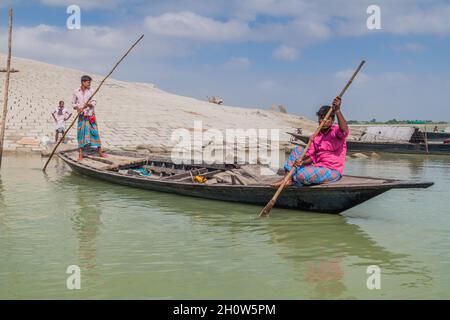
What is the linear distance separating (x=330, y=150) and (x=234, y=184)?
1621 millimetres

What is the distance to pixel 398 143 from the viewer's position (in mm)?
21719

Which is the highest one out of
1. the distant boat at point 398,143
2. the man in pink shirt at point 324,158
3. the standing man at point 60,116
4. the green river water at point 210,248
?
the standing man at point 60,116

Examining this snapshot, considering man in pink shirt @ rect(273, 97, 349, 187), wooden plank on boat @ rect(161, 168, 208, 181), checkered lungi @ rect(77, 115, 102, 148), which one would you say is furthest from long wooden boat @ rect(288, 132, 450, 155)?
man in pink shirt @ rect(273, 97, 349, 187)

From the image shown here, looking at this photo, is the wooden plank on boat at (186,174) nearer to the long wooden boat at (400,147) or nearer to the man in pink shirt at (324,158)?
the man in pink shirt at (324,158)

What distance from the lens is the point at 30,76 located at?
24656 millimetres

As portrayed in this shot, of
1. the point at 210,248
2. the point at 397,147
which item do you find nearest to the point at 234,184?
the point at 210,248

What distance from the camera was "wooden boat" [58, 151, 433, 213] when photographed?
6305 millimetres

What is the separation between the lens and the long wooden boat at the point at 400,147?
21219 mm

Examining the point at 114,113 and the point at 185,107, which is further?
the point at 185,107

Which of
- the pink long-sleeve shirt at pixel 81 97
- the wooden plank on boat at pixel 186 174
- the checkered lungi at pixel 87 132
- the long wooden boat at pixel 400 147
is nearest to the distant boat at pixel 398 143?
the long wooden boat at pixel 400 147

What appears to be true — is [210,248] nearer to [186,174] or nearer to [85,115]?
[186,174]

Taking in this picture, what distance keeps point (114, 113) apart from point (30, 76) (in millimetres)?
6357
